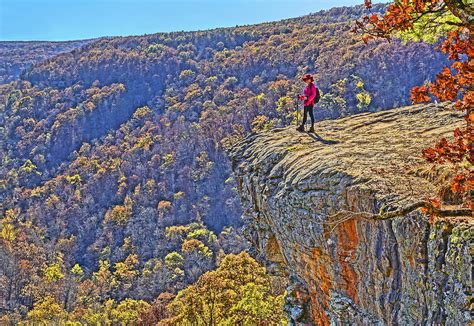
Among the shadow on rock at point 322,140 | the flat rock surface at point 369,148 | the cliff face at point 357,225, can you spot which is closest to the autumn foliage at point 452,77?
the cliff face at point 357,225

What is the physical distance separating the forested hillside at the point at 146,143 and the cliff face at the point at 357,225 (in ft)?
83.5

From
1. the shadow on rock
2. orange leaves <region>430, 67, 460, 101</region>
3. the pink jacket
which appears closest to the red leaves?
orange leaves <region>430, 67, 460, 101</region>

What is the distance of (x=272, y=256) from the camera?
12023 millimetres

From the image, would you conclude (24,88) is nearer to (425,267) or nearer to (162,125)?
(162,125)

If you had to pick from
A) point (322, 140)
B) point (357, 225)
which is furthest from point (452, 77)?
point (322, 140)

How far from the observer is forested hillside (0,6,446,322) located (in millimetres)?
64000

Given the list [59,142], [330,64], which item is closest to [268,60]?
[330,64]

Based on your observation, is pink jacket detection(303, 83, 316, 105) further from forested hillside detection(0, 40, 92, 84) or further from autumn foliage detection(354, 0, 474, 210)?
forested hillside detection(0, 40, 92, 84)

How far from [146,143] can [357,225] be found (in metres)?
90.0

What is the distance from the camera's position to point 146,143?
313 ft

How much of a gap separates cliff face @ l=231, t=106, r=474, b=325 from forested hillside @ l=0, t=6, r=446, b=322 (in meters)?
25.5

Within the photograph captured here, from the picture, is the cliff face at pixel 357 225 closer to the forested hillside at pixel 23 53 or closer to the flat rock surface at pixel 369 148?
the flat rock surface at pixel 369 148

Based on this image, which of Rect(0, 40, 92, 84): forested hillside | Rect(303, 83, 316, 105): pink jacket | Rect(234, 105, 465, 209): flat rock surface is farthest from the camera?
Rect(0, 40, 92, 84): forested hillside

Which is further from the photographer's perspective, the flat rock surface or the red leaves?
the flat rock surface
